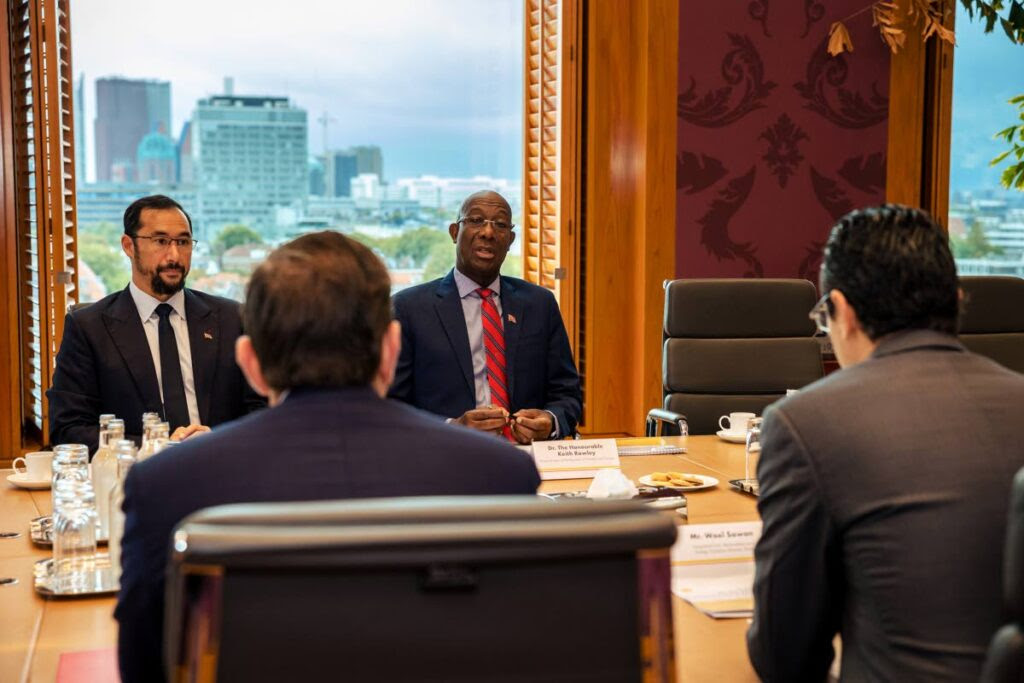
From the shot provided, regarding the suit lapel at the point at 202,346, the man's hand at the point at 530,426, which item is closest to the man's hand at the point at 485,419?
the man's hand at the point at 530,426

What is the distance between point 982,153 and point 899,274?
4.43 m

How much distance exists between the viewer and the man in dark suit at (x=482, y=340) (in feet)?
11.4

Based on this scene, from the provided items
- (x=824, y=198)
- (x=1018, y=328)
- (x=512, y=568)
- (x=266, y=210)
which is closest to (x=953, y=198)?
(x=824, y=198)

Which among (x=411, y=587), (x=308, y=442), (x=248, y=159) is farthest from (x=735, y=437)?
(x=248, y=159)

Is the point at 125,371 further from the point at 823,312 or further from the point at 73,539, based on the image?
the point at 823,312

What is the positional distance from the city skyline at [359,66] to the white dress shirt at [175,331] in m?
2.67

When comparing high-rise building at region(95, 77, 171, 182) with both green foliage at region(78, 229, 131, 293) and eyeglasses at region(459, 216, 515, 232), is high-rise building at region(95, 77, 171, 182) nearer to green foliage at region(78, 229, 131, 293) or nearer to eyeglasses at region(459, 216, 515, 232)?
green foliage at region(78, 229, 131, 293)

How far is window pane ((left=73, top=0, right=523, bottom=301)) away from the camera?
586 centimetres

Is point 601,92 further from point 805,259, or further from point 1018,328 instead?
point 1018,328

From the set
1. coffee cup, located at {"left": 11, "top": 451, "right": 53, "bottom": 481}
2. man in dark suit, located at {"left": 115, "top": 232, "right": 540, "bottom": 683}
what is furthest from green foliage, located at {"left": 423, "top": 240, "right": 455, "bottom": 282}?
man in dark suit, located at {"left": 115, "top": 232, "right": 540, "bottom": 683}

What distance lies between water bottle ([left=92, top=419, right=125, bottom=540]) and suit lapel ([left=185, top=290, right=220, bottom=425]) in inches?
44.3

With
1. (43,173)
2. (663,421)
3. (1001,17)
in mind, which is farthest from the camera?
(1001,17)

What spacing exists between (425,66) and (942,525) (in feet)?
16.9

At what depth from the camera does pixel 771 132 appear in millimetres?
5035
